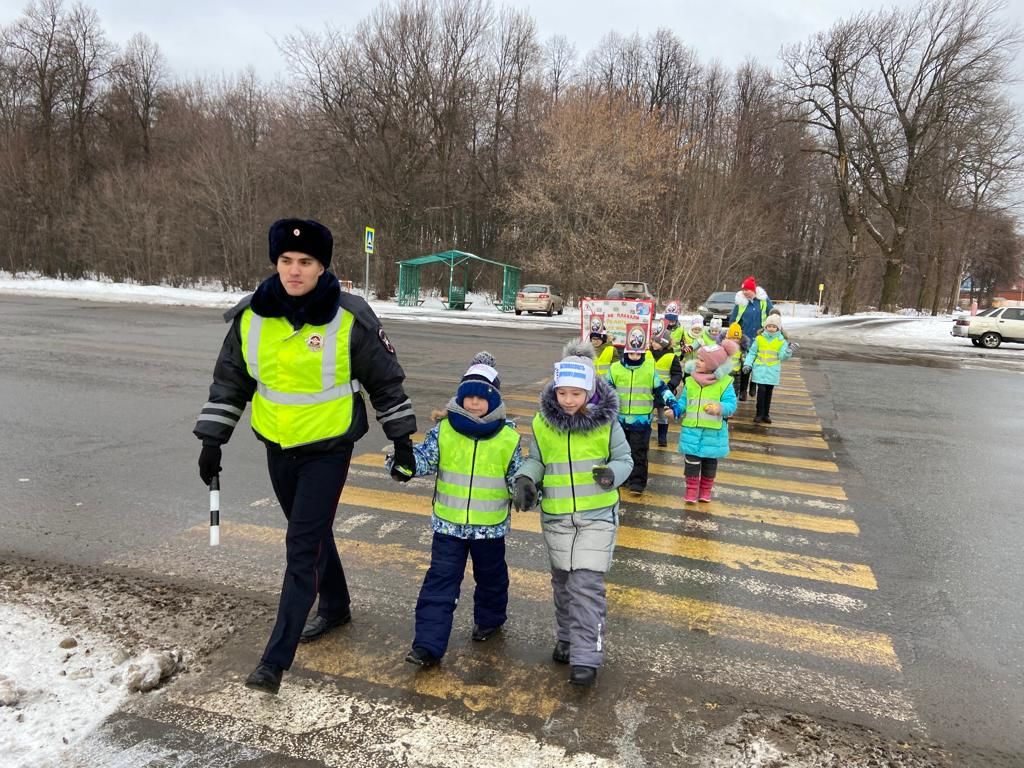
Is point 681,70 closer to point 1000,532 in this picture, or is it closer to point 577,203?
point 577,203

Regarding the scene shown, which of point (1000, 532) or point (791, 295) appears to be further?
point (791, 295)

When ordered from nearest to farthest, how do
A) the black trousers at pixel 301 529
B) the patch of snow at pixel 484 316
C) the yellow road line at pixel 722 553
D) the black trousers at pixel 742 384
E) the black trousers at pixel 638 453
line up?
the black trousers at pixel 301 529 < the yellow road line at pixel 722 553 < the black trousers at pixel 638 453 < the black trousers at pixel 742 384 < the patch of snow at pixel 484 316

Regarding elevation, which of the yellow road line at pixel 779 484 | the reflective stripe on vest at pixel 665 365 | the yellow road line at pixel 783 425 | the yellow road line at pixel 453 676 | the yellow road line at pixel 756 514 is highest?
the reflective stripe on vest at pixel 665 365

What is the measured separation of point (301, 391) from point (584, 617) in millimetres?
1695

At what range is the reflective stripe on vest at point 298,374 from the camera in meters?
2.86

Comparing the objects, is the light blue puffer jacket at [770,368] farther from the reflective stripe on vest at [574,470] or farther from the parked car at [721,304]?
the parked car at [721,304]

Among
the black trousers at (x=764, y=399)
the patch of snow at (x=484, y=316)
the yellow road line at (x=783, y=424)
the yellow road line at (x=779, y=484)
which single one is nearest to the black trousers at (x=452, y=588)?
the yellow road line at (x=779, y=484)

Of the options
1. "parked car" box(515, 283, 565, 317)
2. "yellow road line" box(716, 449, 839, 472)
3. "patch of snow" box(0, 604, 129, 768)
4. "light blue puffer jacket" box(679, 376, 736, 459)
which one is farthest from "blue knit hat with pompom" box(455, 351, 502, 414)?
"parked car" box(515, 283, 565, 317)

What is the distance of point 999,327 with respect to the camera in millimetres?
24203

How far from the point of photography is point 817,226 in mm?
59281

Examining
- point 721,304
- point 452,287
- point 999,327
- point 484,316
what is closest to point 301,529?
point 484,316

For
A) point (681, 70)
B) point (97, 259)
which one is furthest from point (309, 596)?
point (681, 70)

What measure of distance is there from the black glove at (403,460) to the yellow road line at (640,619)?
0.92 m

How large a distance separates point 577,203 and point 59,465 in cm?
3117
